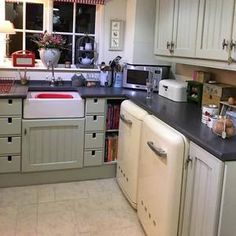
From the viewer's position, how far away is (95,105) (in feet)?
10.3

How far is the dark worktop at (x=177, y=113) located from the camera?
1695 millimetres

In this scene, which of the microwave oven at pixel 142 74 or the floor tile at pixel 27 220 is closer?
the floor tile at pixel 27 220

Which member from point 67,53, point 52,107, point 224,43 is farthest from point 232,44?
point 67,53

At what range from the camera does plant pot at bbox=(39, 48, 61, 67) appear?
3.46m

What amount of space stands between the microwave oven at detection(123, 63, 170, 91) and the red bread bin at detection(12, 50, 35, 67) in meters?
0.97

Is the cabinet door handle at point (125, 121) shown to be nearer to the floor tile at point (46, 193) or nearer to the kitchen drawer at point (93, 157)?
the kitchen drawer at point (93, 157)

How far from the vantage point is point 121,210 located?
2.76m

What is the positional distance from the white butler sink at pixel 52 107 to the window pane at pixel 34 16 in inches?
33.6

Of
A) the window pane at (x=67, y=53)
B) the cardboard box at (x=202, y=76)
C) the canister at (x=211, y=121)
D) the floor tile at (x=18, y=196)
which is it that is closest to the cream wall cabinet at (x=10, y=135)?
the floor tile at (x=18, y=196)

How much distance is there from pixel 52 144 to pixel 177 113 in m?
1.27

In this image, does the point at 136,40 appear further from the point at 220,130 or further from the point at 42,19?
the point at 220,130

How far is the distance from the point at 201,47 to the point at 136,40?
1123mm

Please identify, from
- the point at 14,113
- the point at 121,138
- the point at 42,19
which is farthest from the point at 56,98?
the point at 42,19

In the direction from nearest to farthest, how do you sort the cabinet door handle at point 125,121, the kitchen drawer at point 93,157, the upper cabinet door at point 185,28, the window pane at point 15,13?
the upper cabinet door at point 185,28
the cabinet door handle at point 125,121
the kitchen drawer at point 93,157
the window pane at point 15,13
